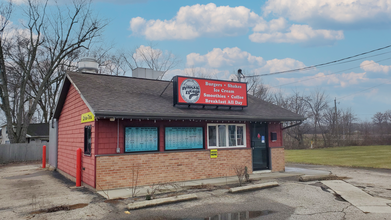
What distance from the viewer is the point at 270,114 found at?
13430mm

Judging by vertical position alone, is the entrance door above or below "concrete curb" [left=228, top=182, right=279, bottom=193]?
above

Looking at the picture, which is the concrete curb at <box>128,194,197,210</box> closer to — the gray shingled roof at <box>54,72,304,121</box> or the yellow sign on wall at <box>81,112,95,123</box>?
the gray shingled roof at <box>54,72,304,121</box>

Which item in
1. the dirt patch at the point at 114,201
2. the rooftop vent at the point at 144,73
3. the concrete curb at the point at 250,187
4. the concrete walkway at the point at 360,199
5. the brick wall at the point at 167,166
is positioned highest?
the rooftop vent at the point at 144,73

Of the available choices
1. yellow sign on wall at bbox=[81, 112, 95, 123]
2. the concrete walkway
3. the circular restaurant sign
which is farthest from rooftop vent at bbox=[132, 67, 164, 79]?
the concrete walkway

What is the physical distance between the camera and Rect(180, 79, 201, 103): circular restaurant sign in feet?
38.0

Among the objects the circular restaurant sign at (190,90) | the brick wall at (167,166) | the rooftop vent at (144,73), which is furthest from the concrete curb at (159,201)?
the rooftop vent at (144,73)

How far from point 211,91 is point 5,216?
→ 27.5 ft

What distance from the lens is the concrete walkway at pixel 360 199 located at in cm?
697

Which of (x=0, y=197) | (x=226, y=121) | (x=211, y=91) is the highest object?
(x=211, y=91)

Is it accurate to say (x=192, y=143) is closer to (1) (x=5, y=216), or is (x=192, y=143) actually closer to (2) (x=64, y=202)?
(2) (x=64, y=202)

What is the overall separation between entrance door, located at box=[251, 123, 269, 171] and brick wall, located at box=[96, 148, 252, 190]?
1.94 feet

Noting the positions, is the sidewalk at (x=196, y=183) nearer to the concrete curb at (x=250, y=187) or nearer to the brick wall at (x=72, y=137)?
the brick wall at (x=72, y=137)

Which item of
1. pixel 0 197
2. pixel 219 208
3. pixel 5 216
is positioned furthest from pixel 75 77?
pixel 219 208

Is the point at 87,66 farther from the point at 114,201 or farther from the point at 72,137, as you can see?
the point at 114,201
